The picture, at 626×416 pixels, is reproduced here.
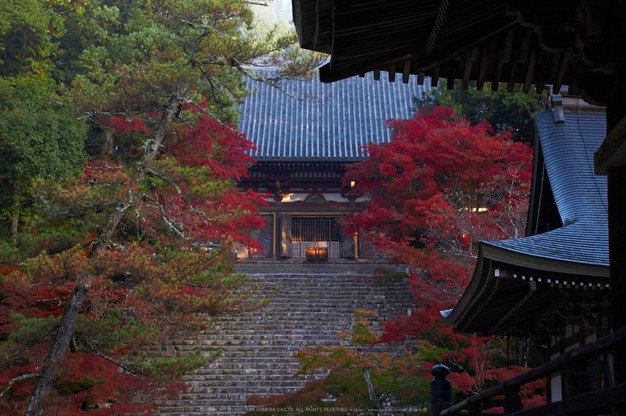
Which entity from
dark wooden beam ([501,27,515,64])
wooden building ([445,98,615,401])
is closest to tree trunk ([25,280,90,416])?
wooden building ([445,98,615,401])

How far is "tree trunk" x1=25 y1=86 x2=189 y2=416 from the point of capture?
8.65 m

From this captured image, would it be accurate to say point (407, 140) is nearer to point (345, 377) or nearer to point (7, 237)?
point (345, 377)

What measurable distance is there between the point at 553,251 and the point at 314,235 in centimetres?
1705

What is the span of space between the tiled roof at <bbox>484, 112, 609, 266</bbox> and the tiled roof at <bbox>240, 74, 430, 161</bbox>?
1382 centimetres

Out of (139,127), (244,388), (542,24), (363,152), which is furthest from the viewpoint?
(363,152)

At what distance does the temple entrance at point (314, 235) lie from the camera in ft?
72.3

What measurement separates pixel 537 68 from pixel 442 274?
312 inches

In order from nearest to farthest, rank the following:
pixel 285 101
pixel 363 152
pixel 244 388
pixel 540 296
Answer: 1. pixel 540 296
2. pixel 244 388
3. pixel 363 152
4. pixel 285 101

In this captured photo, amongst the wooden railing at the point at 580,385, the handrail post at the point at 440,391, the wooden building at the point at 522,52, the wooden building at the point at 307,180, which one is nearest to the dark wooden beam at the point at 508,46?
the wooden building at the point at 522,52

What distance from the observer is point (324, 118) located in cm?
2397

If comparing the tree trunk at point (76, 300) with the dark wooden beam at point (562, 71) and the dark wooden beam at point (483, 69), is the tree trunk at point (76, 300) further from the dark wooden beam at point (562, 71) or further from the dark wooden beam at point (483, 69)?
the dark wooden beam at point (562, 71)

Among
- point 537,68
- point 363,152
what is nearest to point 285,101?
point 363,152

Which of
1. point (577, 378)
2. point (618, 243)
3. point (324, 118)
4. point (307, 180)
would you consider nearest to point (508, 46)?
point (618, 243)

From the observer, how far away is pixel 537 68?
3.80 meters
